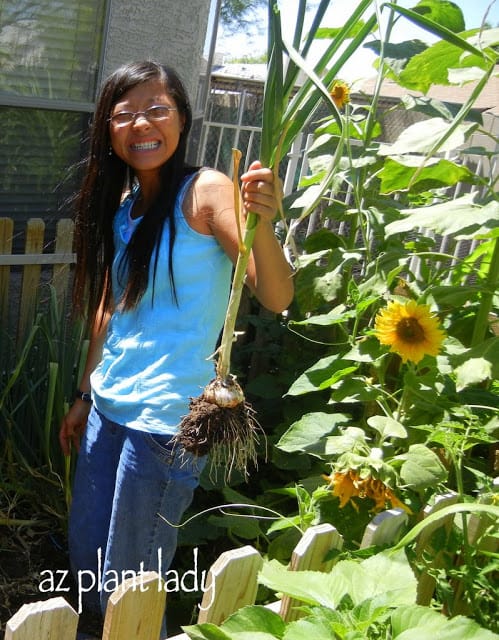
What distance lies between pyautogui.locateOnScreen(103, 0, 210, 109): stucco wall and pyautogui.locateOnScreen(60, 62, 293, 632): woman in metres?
1.85

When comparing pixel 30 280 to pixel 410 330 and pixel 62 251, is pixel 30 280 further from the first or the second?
pixel 410 330

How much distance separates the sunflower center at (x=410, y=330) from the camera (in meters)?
1.90

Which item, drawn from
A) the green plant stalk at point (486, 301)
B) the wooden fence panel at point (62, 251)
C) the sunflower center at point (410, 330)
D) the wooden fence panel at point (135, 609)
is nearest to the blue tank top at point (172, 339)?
the sunflower center at point (410, 330)

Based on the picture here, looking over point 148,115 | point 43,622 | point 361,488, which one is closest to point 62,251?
point 148,115

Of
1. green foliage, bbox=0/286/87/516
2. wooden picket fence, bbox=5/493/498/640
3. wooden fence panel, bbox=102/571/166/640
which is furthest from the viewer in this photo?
green foliage, bbox=0/286/87/516

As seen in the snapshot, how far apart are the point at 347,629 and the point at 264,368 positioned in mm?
2644

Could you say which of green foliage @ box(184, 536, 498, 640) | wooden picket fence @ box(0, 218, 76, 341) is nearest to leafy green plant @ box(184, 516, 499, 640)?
green foliage @ box(184, 536, 498, 640)

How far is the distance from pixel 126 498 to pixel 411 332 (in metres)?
0.79

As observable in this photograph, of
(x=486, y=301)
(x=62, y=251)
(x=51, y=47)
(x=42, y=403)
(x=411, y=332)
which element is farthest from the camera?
(x=51, y=47)

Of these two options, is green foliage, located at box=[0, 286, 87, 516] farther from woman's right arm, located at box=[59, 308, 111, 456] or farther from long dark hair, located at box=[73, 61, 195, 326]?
Result: long dark hair, located at box=[73, 61, 195, 326]

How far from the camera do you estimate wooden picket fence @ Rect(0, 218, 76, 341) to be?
10.5ft

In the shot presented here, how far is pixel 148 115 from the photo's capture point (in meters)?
1.94


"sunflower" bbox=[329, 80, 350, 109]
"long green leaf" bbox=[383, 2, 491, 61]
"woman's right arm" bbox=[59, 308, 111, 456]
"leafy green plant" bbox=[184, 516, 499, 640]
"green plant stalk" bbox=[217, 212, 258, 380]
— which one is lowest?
"woman's right arm" bbox=[59, 308, 111, 456]

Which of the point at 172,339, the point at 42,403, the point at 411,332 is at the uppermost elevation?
the point at 411,332
